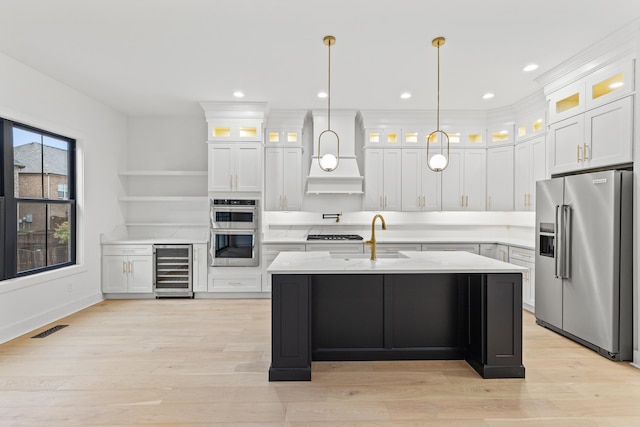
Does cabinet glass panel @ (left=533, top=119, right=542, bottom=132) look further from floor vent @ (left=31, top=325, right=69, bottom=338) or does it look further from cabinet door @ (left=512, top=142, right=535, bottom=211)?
floor vent @ (left=31, top=325, right=69, bottom=338)

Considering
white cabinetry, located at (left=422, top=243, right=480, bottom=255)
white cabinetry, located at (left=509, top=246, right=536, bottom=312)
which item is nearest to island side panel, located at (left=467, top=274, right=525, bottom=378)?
white cabinetry, located at (left=509, top=246, right=536, bottom=312)

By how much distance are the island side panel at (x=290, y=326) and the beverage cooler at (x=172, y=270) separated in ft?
10.1

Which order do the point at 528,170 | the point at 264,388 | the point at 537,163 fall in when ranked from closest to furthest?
the point at 264,388 < the point at 537,163 < the point at 528,170

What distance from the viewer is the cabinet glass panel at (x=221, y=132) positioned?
17.6 feet

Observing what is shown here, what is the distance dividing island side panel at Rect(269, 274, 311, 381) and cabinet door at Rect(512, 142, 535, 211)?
3898 mm

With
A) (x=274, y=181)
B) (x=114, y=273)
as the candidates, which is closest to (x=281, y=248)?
(x=274, y=181)

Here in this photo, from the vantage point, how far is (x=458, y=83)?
4.38 m

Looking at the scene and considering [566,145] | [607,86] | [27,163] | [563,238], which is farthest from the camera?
[27,163]

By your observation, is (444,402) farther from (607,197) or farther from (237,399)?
(607,197)

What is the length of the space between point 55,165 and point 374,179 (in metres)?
4.32

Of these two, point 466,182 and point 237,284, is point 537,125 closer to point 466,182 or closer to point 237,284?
point 466,182

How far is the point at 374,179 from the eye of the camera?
18.6 ft

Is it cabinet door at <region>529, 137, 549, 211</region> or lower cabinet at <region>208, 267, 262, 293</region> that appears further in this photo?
lower cabinet at <region>208, 267, 262, 293</region>

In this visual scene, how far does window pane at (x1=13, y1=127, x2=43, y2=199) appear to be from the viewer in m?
3.85
